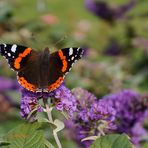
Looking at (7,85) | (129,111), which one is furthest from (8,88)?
(129,111)

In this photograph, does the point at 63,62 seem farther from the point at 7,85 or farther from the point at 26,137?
the point at 7,85

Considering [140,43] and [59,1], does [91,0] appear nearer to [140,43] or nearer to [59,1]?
[140,43]

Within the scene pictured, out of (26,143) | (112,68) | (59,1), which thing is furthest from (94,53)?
(59,1)

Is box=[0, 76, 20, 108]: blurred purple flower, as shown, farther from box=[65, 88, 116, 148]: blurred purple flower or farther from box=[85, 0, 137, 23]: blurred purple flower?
box=[65, 88, 116, 148]: blurred purple flower

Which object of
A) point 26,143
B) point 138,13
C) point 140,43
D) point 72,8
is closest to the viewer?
point 26,143

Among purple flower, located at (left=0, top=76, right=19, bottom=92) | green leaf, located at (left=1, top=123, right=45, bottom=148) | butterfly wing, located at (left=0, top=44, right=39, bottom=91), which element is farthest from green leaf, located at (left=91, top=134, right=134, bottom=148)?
purple flower, located at (left=0, top=76, right=19, bottom=92)

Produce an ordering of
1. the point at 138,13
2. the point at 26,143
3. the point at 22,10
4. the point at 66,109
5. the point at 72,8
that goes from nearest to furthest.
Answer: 1. the point at 26,143
2. the point at 66,109
3. the point at 138,13
4. the point at 22,10
5. the point at 72,8

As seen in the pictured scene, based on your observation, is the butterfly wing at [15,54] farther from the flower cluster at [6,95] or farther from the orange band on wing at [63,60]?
the flower cluster at [6,95]
